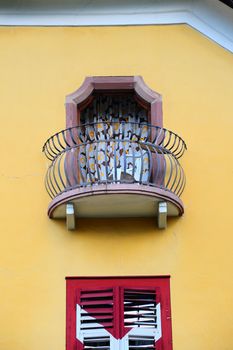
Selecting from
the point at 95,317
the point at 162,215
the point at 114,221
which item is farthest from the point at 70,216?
the point at 95,317

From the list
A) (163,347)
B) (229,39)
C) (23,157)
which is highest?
(229,39)

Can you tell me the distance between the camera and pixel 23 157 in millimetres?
11445

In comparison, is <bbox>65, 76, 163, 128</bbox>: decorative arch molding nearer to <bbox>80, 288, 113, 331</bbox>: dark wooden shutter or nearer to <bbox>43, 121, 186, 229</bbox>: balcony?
<bbox>43, 121, 186, 229</bbox>: balcony

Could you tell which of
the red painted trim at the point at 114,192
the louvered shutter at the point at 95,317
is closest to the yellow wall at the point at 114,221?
the louvered shutter at the point at 95,317

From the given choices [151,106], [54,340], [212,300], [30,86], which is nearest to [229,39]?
[151,106]

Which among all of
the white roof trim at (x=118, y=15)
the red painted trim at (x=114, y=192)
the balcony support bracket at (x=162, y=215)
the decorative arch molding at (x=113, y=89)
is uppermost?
the white roof trim at (x=118, y=15)

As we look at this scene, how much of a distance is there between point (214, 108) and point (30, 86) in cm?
245

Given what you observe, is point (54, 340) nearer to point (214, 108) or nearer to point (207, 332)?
point (207, 332)

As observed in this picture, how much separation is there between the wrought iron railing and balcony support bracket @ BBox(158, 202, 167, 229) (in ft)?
0.76

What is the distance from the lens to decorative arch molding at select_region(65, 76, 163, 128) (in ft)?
38.1

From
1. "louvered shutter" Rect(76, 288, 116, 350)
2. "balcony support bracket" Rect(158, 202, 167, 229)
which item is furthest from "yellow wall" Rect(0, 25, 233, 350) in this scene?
"louvered shutter" Rect(76, 288, 116, 350)

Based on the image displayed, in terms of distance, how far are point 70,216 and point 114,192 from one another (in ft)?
2.28

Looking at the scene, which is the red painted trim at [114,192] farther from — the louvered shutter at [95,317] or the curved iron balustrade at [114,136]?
the louvered shutter at [95,317]

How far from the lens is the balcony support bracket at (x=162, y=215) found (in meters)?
10.7
